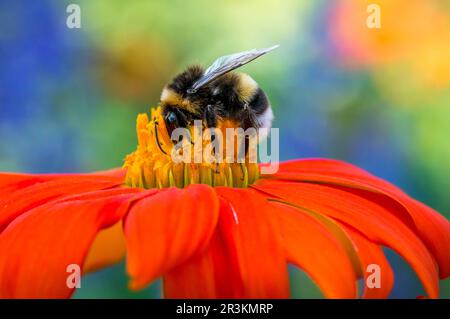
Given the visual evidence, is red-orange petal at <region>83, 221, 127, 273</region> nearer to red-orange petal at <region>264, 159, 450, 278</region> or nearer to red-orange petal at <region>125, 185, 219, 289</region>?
red-orange petal at <region>125, 185, 219, 289</region>

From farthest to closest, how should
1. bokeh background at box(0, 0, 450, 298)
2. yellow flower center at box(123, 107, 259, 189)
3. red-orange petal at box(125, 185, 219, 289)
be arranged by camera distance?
bokeh background at box(0, 0, 450, 298), yellow flower center at box(123, 107, 259, 189), red-orange petal at box(125, 185, 219, 289)

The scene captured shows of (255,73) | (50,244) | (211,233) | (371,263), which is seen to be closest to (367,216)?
(371,263)

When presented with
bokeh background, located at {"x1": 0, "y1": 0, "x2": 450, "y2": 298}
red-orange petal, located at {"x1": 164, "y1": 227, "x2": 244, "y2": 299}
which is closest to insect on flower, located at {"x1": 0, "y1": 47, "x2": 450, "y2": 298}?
red-orange petal, located at {"x1": 164, "y1": 227, "x2": 244, "y2": 299}

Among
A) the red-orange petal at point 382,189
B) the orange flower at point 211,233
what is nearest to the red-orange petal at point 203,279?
the orange flower at point 211,233

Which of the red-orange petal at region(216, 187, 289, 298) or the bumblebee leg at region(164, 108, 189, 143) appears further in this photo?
the bumblebee leg at region(164, 108, 189, 143)

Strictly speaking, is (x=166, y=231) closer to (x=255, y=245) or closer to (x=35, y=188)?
(x=255, y=245)

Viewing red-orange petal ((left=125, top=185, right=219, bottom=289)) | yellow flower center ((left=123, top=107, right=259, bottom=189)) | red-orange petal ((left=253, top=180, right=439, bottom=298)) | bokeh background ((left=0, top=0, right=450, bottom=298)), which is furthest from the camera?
bokeh background ((left=0, top=0, right=450, bottom=298))
